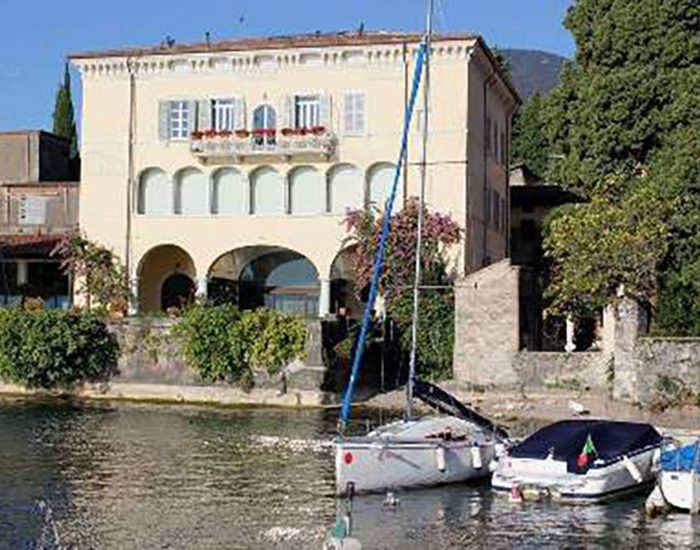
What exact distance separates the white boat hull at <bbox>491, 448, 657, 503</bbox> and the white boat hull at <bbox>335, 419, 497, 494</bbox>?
3.64 ft

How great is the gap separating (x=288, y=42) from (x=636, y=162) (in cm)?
1588

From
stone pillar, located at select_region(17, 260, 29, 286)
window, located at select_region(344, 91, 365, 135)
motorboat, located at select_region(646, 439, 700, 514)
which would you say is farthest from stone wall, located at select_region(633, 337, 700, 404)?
stone pillar, located at select_region(17, 260, 29, 286)

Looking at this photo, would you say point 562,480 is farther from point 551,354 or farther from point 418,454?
point 551,354

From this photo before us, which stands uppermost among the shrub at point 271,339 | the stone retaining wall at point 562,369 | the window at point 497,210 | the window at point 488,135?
the window at point 488,135

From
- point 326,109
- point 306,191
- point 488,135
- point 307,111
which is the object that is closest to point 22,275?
point 306,191

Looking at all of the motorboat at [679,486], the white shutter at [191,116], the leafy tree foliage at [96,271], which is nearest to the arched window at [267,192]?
the white shutter at [191,116]

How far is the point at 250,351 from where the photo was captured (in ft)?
156

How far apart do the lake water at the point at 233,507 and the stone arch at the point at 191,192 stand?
18.0m

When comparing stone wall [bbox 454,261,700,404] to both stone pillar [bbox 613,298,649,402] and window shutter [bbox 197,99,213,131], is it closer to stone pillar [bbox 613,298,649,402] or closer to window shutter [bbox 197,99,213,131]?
stone pillar [bbox 613,298,649,402]

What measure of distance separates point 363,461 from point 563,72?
962 inches

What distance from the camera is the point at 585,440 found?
27594 mm

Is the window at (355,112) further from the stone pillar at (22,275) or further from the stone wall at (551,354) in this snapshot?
the stone pillar at (22,275)

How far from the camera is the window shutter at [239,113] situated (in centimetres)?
5278

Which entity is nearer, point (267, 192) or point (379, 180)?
point (379, 180)
